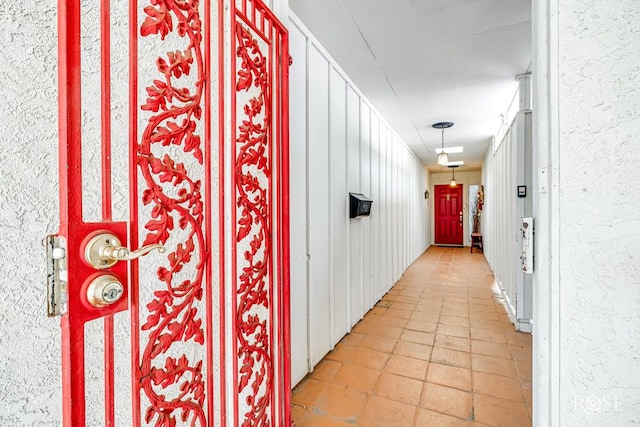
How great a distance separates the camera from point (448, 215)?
10008 millimetres

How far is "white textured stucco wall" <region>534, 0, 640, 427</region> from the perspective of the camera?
966 millimetres

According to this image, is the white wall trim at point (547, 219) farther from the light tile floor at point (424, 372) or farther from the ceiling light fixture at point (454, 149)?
the ceiling light fixture at point (454, 149)

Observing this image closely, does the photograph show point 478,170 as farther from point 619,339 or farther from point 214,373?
point 214,373

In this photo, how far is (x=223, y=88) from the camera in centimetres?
105

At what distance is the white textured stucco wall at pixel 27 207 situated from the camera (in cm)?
56

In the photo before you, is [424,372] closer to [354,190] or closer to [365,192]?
[354,190]

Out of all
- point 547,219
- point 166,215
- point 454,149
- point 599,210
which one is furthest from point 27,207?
point 454,149

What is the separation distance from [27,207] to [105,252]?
0.16 m

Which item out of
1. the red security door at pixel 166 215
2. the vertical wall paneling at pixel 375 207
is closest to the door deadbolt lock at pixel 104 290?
the red security door at pixel 166 215

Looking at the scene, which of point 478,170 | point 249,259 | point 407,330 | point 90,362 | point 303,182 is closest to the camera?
point 90,362

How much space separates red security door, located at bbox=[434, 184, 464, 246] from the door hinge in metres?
10.6

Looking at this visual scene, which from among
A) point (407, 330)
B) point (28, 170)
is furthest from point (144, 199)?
point (407, 330)

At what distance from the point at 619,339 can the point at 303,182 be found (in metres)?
1.73

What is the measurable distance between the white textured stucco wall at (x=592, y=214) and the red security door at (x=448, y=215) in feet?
31.4
